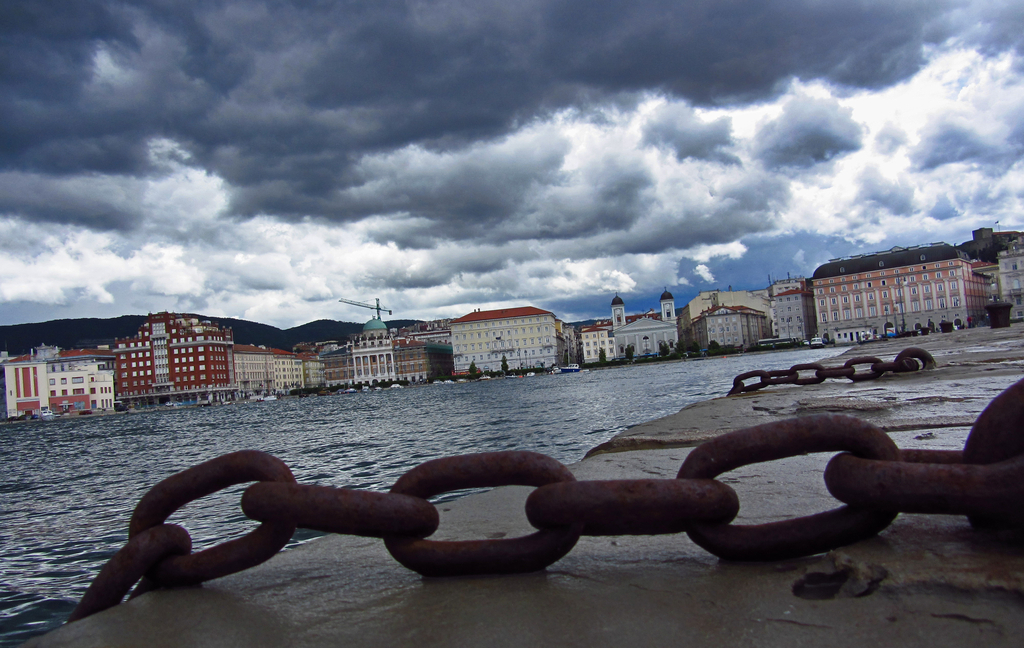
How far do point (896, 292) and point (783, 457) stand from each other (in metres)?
94.1

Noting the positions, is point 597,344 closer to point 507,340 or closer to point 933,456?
point 507,340

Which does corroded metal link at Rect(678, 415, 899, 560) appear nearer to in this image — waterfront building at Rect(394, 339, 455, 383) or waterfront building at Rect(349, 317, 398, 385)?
waterfront building at Rect(394, 339, 455, 383)

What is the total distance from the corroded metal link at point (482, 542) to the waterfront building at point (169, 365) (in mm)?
112326

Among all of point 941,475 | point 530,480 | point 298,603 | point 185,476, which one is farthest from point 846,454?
point 185,476

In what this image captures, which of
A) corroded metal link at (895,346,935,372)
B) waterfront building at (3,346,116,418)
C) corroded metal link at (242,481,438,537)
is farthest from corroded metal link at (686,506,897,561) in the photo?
waterfront building at (3,346,116,418)

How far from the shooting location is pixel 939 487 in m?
1.02

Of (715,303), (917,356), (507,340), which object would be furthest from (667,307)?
(917,356)

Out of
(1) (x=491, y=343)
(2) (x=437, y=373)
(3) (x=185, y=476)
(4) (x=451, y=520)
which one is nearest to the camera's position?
(3) (x=185, y=476)

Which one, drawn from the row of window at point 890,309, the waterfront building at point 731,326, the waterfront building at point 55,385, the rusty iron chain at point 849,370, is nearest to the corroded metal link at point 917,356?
the rusty iron chain at point 849,370

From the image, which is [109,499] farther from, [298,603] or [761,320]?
[761,320]

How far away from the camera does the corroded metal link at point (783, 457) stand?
1.11 metres

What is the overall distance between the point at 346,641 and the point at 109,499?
7.07m

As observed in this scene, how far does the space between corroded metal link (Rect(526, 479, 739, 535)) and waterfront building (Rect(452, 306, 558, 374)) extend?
10118 cm

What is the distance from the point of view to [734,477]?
220 cm
